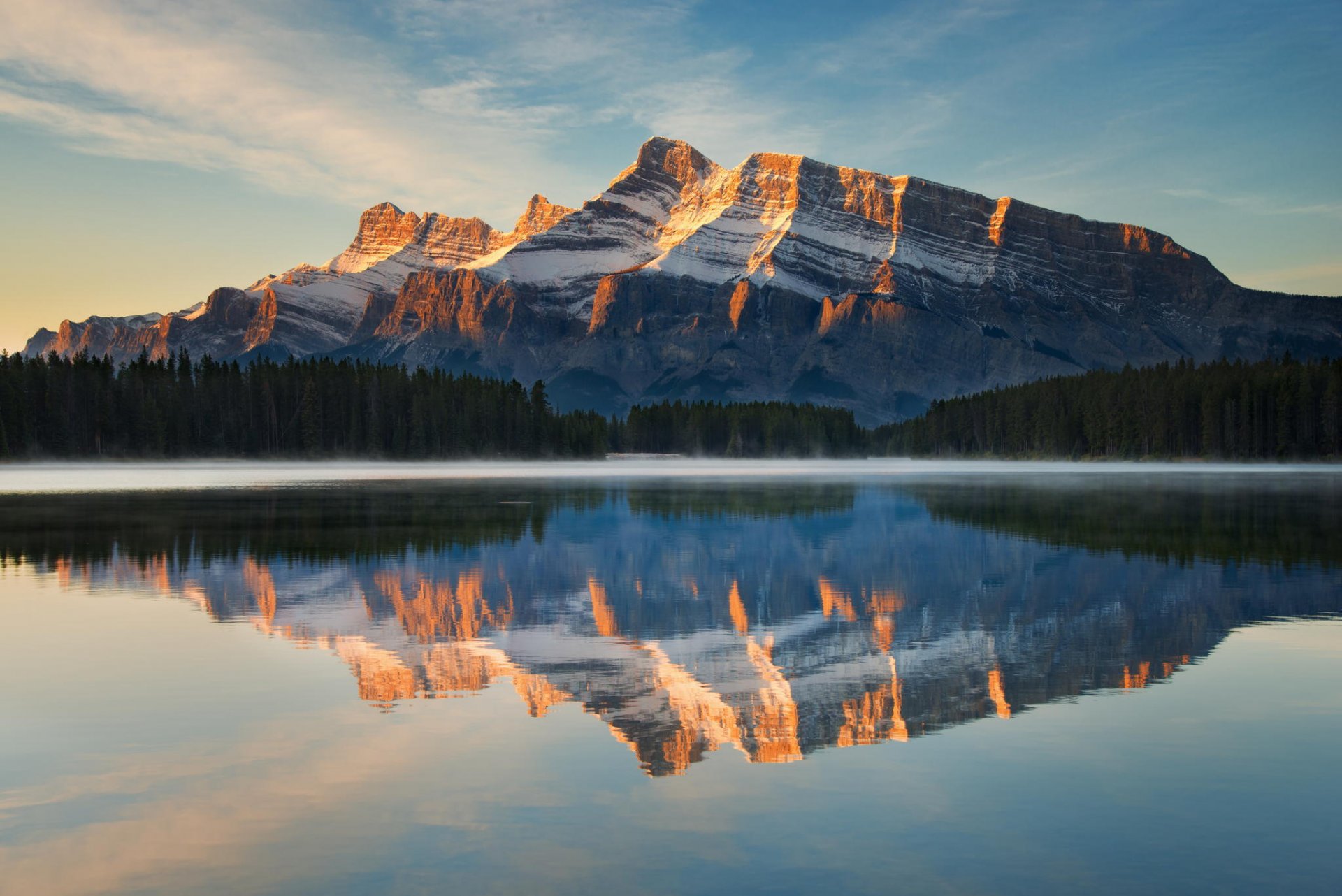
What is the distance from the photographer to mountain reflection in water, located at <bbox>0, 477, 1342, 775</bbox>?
50.7 ft

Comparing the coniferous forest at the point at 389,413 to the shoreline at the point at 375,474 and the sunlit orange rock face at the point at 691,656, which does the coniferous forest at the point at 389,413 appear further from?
the sunlit orange rock face at the point at 691,656

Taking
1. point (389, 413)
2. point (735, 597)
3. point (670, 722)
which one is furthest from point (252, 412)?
point (670, 722)

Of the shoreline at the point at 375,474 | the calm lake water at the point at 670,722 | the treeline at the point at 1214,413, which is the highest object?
the treeline at the point at 1214,413

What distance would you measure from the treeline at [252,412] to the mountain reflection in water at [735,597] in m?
114

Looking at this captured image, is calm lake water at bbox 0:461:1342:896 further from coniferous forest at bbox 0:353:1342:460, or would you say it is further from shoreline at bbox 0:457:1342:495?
coniferous forest at bbox 0:353:1342:460

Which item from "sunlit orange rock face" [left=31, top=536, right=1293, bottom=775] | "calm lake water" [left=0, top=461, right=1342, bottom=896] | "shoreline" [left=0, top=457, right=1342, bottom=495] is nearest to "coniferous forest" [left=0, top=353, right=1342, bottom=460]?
"shoreline" [left=0, top=457, right=1342, bottom=495]

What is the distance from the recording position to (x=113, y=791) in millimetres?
A: 11258

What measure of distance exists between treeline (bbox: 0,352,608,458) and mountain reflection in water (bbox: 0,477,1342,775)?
11410 centimetres

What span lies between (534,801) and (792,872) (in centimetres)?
293

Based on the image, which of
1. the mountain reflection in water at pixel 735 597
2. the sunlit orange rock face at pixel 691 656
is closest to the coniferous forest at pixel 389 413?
the mountain reflection in water at pixel 735 597

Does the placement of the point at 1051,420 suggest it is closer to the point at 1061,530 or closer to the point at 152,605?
the point at 1061,530

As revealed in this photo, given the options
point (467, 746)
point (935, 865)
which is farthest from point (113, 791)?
point (935, 865)

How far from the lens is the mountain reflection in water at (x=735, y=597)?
15.4 metres

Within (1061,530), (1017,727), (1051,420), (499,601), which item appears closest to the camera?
(1017,727)
